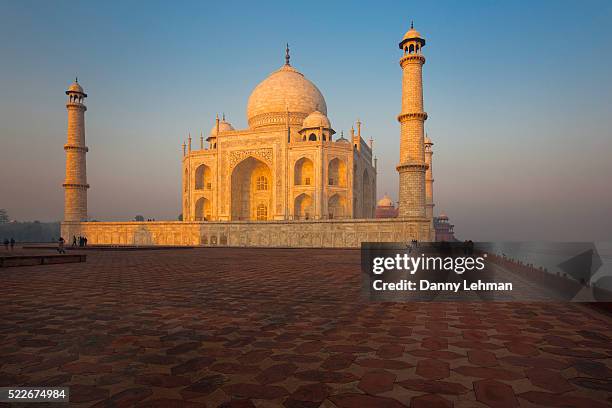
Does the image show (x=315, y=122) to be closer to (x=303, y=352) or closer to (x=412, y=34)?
(x=412, y=34)

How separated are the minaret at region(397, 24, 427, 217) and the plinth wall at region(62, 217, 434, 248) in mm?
1239

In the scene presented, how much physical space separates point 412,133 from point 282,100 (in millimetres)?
15641

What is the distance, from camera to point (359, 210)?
33250 mm

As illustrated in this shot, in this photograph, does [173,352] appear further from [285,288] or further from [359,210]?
[359,210]

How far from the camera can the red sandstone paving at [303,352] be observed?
197 centimetres

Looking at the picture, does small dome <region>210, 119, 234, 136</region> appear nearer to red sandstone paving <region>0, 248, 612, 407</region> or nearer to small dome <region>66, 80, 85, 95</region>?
small dome <region>66, 80, 85, 95</region>

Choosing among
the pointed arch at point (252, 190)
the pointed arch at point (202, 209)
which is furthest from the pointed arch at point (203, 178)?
the pointed arch at point (252, 190)

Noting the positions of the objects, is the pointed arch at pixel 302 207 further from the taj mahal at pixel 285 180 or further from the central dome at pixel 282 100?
the central dome at pixel 282 100

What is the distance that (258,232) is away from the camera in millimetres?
25547

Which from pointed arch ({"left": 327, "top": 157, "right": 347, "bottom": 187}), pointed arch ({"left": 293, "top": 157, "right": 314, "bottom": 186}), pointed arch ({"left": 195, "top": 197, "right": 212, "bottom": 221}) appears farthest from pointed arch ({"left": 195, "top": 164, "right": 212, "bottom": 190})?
pointed arch ({"left": 327, "top": 157, "right": 347, "bottom": 187})

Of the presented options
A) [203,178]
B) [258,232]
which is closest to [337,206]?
[258,232]

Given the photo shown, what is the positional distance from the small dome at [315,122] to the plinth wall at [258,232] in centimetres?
1003

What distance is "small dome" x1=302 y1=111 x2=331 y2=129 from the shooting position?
31.0 metres

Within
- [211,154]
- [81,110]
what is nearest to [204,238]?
[211,154]
